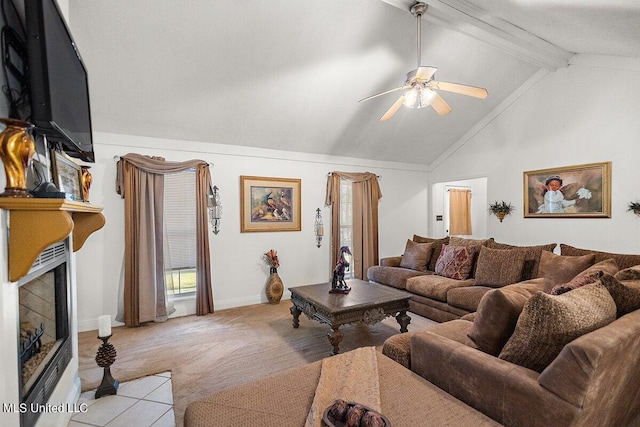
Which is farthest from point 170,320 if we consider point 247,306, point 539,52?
point 539,52

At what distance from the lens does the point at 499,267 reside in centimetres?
341

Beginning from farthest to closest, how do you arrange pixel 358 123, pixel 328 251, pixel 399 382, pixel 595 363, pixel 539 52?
pixel 328 251 → pixel 358 123 → pixel 539 52 → pixel 399 382 → pixel 595 363

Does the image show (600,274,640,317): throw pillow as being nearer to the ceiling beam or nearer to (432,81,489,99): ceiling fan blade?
(432,81,489,99): ceiling fan blade

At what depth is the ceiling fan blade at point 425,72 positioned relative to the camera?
8.04 feet

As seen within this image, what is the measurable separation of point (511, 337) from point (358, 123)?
11.8ft

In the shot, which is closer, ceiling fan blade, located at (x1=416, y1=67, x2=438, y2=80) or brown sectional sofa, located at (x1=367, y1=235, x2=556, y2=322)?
ceiling fan blade, located at (x1=416, y1=67, x2=438, y2=80)

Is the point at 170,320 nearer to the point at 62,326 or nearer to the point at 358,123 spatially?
the point at 62,326

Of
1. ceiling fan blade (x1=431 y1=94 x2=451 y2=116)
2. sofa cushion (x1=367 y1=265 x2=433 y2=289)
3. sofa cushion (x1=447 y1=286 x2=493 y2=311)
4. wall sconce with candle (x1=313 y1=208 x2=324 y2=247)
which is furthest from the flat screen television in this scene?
sofa cushion (x1=367 y1=265 x2=433 y2=289)

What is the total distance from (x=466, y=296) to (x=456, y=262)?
0.73m

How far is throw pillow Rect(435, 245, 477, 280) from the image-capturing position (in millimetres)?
3797

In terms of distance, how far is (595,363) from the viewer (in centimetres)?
109

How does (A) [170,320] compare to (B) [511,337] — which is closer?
(B) [511,337]

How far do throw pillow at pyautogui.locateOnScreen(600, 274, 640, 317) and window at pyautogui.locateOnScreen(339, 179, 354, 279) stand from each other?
3892 mm

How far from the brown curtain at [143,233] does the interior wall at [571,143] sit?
4.72m
